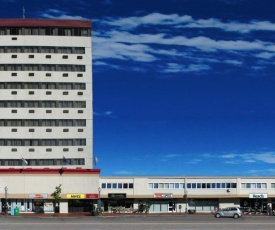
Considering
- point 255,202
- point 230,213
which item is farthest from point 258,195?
point 230,213

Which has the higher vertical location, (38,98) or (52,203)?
(38,98)

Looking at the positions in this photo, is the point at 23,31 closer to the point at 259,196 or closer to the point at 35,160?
the point at 35,160

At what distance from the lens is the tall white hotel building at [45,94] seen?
10525cm

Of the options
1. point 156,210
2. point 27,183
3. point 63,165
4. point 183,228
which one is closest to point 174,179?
point 156,210

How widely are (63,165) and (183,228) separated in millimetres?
56479

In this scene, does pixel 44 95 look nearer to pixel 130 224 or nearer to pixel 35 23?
pixel 35 23

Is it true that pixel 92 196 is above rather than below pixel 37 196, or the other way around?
below

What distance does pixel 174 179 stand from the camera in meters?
106

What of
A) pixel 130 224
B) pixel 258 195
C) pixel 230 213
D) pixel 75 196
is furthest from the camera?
pixel 258 195

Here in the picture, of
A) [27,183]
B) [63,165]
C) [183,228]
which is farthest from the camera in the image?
[63,165]

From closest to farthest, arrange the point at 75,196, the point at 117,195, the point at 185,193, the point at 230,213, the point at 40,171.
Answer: the point at 230,213
the point at 40,171
the point at 75,196
the point at 117,195
the point at 185,193

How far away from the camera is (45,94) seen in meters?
107

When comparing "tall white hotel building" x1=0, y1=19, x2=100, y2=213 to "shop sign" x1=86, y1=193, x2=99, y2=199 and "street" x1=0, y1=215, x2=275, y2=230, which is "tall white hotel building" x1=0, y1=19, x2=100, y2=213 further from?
"street" x1=0, y1=215, x2=275, y2=230

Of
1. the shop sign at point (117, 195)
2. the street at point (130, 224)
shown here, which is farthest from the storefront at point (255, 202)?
the street at point (130, 224)
